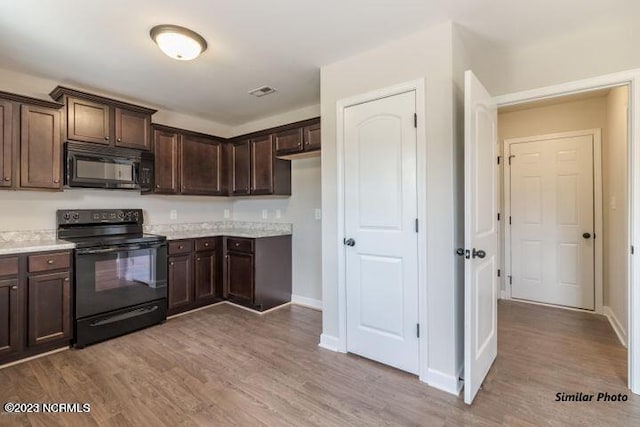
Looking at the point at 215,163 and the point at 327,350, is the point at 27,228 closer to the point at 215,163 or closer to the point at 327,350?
the point at 215,163

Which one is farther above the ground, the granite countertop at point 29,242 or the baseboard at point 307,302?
the granite countertop at point 29,242

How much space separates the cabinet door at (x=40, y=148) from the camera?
270 cm

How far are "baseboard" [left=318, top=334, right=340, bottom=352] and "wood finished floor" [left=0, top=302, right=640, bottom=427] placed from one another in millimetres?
63

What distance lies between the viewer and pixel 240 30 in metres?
2.22

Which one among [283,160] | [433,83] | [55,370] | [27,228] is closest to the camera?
[433,83]

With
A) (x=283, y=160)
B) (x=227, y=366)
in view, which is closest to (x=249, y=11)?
(x=283, y=160)

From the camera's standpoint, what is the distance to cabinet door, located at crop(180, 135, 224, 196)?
3.93 meters

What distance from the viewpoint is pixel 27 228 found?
2965 millimetres

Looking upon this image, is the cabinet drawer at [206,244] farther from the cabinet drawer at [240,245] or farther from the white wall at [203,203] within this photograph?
the white wall at [203,203]

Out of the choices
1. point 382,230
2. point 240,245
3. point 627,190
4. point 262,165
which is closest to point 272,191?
point 262,165

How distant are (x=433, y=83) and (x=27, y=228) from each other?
383 centimetres

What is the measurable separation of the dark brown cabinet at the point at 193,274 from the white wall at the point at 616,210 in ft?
13.8

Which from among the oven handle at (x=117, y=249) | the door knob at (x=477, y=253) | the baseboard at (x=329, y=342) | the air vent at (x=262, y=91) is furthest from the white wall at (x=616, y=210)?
the oven handle at (x=117, y=249)

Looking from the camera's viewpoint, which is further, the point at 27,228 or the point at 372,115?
the point at 27,228
